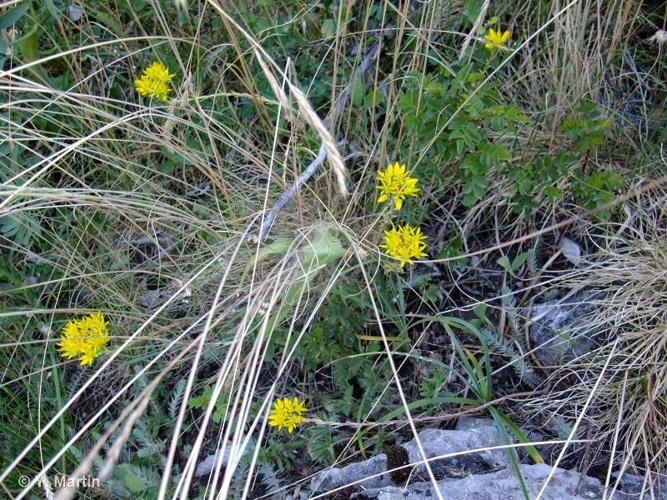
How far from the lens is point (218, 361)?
1965 mm

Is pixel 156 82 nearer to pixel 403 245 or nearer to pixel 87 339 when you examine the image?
pixel 87 339

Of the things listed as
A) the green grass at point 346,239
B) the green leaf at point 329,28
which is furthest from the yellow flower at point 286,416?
the green leaf at point 329,28

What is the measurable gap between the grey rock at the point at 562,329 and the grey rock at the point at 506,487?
32 cm

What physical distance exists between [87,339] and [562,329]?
4.25 feet

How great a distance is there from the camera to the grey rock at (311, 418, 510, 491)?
160 centimetres

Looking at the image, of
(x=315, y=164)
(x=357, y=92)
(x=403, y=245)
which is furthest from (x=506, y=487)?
(x=357, y=92)

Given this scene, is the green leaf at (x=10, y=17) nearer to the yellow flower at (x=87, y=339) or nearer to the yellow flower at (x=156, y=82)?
the yellow flower at (x=156, y=82)

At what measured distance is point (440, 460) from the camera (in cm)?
160

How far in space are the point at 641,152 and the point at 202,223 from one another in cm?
133

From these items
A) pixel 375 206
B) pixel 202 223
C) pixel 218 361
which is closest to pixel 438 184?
pixel 375 206

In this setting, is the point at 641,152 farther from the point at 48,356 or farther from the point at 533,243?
the point at 48,356

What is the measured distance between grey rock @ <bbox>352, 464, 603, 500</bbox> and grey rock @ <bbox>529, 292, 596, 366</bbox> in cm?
32

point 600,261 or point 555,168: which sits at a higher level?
point 555,168

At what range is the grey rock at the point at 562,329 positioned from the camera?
175cm
